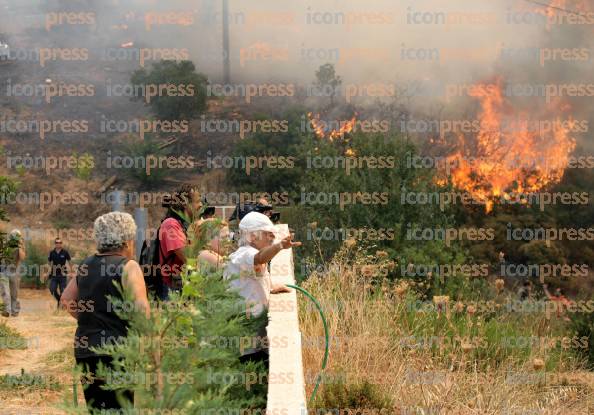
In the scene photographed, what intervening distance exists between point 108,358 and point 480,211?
29.7 metres

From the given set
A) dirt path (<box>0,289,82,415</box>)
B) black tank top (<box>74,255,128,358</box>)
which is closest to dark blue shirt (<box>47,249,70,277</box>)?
dirt path (<box>0,289,82,415</box>)

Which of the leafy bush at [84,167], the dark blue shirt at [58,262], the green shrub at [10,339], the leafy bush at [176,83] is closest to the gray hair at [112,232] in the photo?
the green shrub at [10,339]

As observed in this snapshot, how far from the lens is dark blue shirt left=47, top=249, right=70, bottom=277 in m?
16.6

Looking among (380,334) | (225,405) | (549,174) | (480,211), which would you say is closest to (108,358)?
(225,405)

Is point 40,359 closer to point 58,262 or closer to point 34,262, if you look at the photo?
point 58,262

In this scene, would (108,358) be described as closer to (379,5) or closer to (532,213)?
(532,213)

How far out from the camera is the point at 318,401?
24.3 feet

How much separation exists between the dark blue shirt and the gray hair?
11759mm

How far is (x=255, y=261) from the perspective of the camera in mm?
6609

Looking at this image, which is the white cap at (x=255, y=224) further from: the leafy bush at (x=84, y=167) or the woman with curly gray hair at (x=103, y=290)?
the leafy bush at (x=84, y=167)

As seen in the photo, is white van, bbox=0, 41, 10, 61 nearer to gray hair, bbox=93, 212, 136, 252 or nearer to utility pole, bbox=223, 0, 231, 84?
utility pole, bbox=223, 0, 231, 84

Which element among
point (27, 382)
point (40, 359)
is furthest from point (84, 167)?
point (27, 382)

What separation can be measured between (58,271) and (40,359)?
4712mm

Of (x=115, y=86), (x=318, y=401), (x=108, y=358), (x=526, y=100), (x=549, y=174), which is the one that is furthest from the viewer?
(x=115, y=86)
